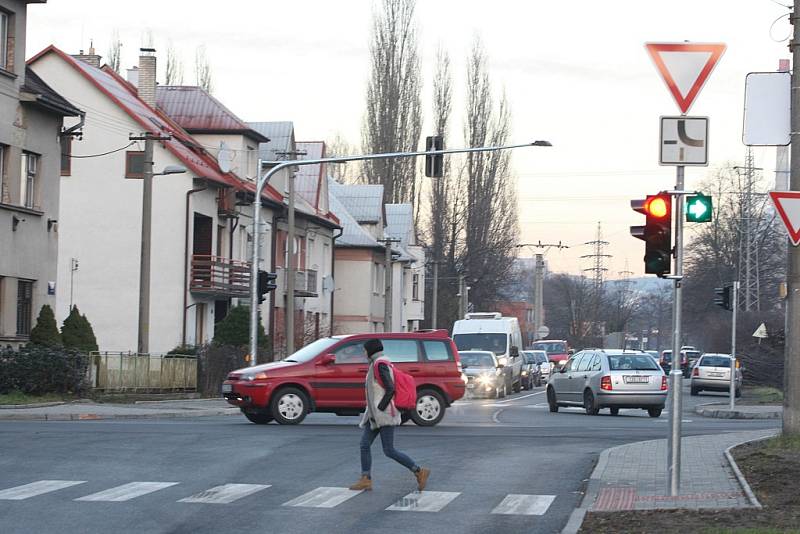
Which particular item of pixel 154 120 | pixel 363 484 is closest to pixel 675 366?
pixel 363 484

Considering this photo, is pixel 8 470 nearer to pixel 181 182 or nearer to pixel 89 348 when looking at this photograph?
pixel 89 348

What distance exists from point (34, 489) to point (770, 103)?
32.3 ft

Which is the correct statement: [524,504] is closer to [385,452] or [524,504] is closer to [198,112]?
[385,452]

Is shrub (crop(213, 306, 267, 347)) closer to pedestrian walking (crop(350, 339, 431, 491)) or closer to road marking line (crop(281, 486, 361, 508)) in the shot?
pedestrian walking (crop(350, 339, 431, 491))

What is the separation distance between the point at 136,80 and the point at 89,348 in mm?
19907

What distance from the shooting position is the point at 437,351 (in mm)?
25156

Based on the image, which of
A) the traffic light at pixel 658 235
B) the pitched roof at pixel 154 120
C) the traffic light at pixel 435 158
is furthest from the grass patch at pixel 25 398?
the traffic light at pixel 658 235

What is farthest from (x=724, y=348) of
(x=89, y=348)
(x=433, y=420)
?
(x=433, y=420)

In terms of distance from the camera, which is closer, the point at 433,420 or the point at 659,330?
the point at 433,420

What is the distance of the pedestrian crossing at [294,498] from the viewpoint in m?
12.4

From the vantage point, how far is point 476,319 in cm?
5031

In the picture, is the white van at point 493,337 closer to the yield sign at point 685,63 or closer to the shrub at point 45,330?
the shrub at point 45,330

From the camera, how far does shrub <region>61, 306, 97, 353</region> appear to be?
3303 cm

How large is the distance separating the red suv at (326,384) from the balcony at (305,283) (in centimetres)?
3194
